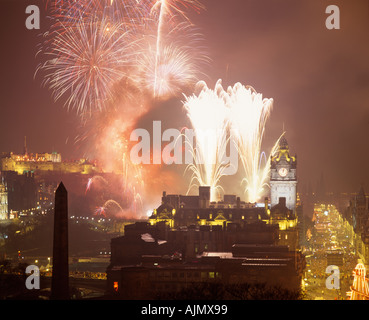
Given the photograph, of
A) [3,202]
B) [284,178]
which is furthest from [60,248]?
[3,202]

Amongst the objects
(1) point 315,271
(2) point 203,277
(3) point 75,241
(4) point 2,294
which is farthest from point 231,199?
(4) point 2,294

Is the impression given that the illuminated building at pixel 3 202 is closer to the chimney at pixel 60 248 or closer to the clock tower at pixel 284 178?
the clock tower at pixel 284 178

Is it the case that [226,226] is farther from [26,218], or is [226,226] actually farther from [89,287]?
[26,218]

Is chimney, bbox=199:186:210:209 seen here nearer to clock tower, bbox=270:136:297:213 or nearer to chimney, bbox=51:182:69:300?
clock tower, bbox=270:136:297:213

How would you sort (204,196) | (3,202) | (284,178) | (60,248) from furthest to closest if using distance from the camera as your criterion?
(3,202)
(284,178)
(204,196)
(60,248)

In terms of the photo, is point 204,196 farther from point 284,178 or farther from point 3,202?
point 3,202

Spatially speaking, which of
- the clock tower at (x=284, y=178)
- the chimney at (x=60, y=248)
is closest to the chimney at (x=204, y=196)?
the clock tower at (x=284, y=178)
